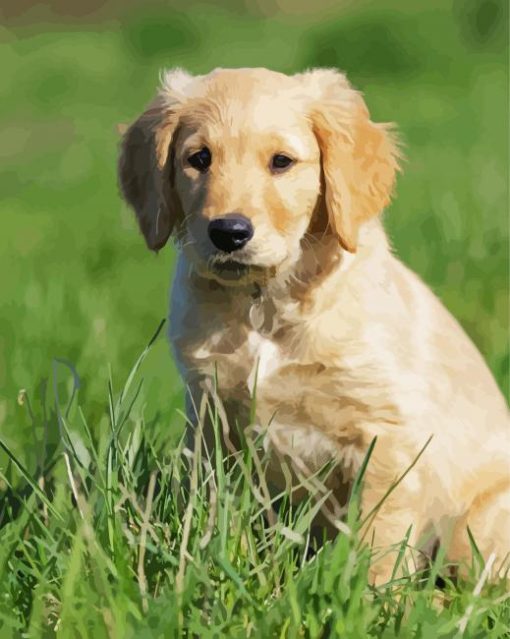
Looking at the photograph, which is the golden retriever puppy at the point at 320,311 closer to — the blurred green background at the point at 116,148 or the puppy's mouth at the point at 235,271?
the puppy's mouth at the point at 235,271

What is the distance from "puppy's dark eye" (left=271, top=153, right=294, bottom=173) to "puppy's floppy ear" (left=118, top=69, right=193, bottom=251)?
359 mm

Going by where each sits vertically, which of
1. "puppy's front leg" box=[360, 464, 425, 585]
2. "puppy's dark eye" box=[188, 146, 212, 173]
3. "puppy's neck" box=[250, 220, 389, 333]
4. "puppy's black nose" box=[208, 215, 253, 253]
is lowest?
"puppy's front leg" box=[360, 464, 425, 585]

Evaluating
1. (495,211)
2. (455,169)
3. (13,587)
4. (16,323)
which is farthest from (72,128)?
(13,587)

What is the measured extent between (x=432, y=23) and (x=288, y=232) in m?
10.6

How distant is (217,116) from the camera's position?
11.2 feet

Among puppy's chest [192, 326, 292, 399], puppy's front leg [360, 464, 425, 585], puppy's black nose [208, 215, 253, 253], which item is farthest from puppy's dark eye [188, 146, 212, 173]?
puppy's front leg [360, 464, 425, 585]

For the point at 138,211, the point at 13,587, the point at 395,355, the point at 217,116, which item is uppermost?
the point at 217,116

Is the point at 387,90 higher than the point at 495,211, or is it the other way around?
the point at 387,90

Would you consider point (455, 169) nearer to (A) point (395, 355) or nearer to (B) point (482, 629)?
(A) point (395, 355)

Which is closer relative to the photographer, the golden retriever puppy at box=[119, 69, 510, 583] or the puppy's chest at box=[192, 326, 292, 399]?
the golden retriever puppy at box=[119, 69, 510, 583]

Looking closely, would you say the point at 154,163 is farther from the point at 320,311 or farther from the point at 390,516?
the point at 390,516

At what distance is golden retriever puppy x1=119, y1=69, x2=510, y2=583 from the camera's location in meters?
3.38

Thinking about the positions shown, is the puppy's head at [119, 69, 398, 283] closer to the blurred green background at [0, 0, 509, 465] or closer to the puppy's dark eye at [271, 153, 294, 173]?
the puppy's dark eye at [271, 153, 294, 173]

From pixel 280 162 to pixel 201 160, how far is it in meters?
0.22
